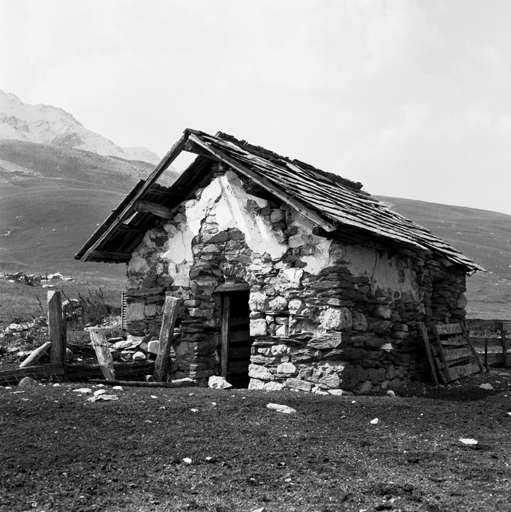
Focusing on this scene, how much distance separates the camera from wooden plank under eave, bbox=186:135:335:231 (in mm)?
10297

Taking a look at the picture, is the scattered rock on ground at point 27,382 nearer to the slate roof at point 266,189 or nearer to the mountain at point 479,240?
the slate roof at point 266,189

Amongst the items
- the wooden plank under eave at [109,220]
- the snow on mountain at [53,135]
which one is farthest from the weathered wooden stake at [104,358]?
the snow on mountain at [53,135]

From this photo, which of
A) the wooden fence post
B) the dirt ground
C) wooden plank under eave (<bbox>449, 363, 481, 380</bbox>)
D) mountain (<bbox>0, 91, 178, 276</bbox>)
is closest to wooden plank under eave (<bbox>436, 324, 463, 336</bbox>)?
wooden plank under eave (<bbox>449, 363, 481, 380</bbox>)

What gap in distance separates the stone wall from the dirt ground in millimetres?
1237

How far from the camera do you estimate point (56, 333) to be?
997 centimetres

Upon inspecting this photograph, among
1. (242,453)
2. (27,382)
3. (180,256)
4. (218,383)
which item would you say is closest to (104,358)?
(27,382)

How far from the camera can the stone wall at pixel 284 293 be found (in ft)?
35.0

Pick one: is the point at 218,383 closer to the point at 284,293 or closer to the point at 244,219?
the point at 284,293

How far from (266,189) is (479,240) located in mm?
64964

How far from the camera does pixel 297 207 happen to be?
1055cm

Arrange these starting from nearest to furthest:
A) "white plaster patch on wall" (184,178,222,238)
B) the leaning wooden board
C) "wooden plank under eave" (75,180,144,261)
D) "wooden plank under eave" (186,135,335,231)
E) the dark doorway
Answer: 1. "wooden plank under eave" (186,135,335,231)
2. "white plaster patch on wall" (184,178,222,238)
3. "wooden plank under eave" (75,180,144,261)
4. the dark doorway
5. the leaning wooden board

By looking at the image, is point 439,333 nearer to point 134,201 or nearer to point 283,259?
point 283,259

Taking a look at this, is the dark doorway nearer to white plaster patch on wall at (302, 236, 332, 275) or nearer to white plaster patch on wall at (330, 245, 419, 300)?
white plaster patch on wall at (302, 236, 332, 275)

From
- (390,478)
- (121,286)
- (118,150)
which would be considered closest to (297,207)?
(390,478)
